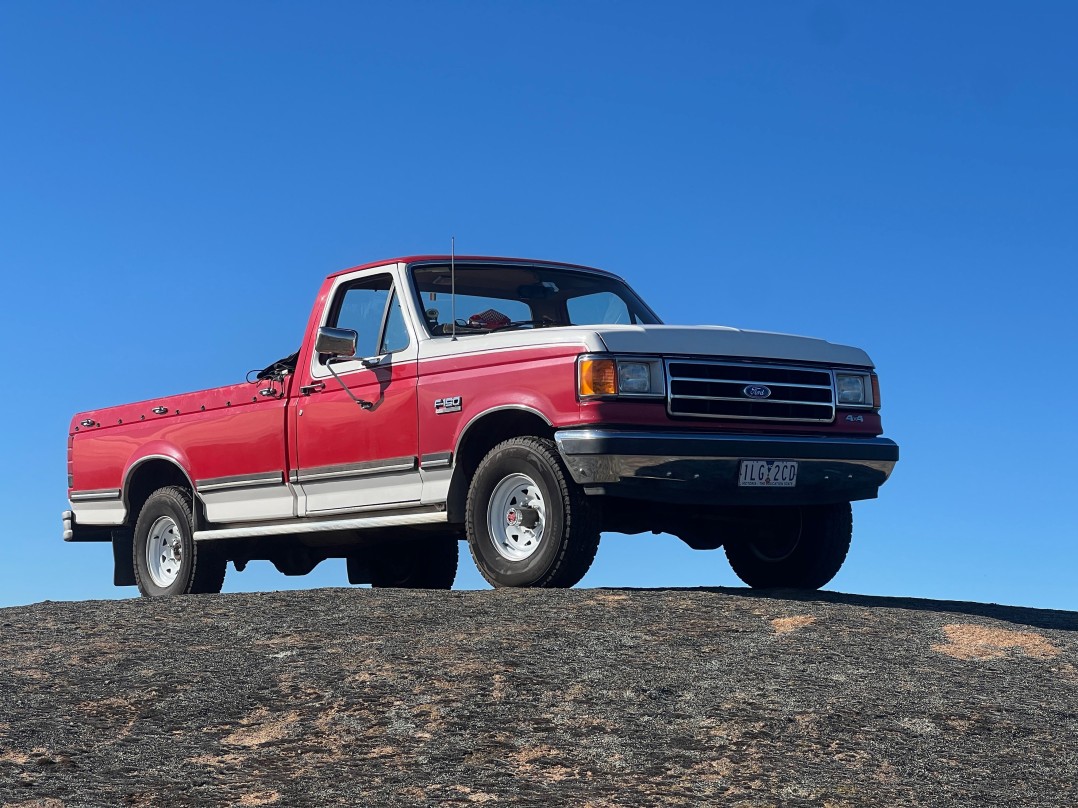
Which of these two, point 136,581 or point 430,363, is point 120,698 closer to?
point 430,363

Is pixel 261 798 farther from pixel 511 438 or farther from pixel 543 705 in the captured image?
pixel 511 438

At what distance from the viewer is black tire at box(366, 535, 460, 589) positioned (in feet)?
40.7

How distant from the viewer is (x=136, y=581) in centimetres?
1247

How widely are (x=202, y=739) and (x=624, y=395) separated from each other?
11.0 feet

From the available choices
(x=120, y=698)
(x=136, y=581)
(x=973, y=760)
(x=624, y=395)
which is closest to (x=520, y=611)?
(x=624, y=395)

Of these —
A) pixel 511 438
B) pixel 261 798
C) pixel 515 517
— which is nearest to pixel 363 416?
pixel 511 438

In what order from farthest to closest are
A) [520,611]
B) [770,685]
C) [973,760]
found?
1. [520,611]
2. [770,685]
3. [973,760]

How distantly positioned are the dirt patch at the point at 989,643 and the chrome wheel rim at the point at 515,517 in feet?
7.86

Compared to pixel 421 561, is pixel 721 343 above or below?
above

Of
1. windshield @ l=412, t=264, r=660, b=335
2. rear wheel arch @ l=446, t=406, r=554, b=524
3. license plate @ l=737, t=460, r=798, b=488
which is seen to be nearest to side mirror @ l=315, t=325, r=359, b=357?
windshield @ l=412, t=264, r=660, b=335

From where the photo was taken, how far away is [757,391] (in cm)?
895

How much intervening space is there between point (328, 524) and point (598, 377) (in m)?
2.78

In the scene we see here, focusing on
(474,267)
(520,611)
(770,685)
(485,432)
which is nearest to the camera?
(770,685)

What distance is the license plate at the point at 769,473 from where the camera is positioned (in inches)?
342
